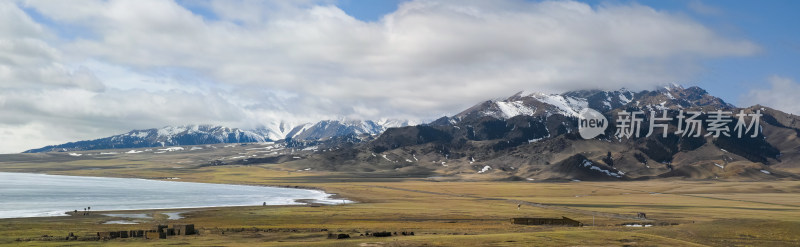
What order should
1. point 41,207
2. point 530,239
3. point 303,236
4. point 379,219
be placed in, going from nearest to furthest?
point 530,239 → point 303,236 → point 379,219 → point 41,207

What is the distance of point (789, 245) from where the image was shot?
58.9 meters

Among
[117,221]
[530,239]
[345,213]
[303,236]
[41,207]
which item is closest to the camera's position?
[530,239]

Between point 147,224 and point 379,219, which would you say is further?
point 379,219

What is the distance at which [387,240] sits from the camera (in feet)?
188

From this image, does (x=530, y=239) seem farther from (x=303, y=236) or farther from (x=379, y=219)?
(x=379, y=219)

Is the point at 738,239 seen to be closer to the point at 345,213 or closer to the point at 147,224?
the point at 345,213

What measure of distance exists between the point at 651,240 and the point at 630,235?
10.7 ft

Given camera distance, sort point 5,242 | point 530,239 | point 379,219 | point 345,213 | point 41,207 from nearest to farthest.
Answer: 1. point 530,239
2. point 5,242
3. point 379,219
4. point 345,213
5. point 41,207

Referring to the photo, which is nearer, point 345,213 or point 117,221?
point 117,221

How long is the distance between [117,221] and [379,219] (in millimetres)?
41321

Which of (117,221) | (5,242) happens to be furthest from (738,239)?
(117,221)

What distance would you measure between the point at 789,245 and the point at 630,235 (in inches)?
587

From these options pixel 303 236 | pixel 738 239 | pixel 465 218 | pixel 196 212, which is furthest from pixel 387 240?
pixel 196 212

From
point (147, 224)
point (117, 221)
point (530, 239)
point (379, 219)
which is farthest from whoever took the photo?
point (379, 219)
